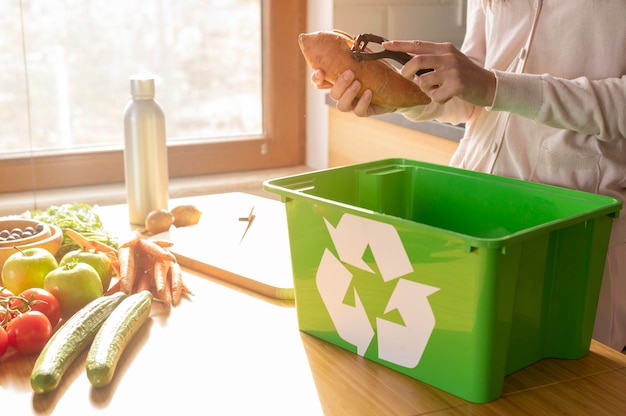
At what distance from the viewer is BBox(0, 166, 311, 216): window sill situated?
269 centimetres

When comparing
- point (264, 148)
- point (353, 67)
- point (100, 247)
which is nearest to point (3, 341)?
point (100, 247)

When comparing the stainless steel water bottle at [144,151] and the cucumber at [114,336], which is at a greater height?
the stainless steel water bottle at [144,151]

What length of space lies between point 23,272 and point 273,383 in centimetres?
47

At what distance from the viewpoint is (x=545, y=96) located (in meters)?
1.19

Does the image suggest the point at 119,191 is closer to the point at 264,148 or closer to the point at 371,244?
the point at 264,148

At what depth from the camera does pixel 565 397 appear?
3.07 ft

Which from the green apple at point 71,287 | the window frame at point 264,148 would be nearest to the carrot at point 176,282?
the green apple at point 71,287

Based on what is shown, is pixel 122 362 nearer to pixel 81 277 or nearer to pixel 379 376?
pixel 81 277

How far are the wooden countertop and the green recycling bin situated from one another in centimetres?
2

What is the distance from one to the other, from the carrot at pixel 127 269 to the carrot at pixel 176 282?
61 millimetres

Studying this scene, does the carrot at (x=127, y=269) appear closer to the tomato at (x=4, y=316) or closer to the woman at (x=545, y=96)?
the tomato at (x=4, y=316)

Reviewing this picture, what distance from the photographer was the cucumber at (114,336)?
3.19 ft

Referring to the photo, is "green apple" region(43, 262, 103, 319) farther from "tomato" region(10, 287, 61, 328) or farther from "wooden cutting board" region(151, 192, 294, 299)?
"wooden cutting board" region(151, 192, 294, 299)

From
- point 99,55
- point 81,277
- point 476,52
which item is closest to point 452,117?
point 476,52
